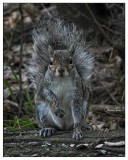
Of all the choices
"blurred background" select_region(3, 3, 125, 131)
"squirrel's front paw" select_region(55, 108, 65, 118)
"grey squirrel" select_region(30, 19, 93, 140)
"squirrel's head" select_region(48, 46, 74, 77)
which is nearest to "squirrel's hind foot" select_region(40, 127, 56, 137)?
"grey squirrel" select_region(30, 19, 93, 140)

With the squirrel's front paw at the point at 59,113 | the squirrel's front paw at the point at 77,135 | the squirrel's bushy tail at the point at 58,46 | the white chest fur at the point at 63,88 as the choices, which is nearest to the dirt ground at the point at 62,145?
the squirrel's front paw at the point at 77,135

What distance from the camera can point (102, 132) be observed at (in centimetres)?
468

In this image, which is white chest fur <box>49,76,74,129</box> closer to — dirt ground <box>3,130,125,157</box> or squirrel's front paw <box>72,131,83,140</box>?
dirt ground <box>3,130,125,157</box>

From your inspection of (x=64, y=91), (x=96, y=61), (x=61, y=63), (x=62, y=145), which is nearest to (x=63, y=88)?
(x=64, y=91)

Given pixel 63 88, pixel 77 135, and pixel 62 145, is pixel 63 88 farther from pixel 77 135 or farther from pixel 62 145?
pixel 62 145

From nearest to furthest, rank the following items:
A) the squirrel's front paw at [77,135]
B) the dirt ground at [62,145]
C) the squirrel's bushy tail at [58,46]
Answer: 1. the dirt ground at [62,145]
2. the squirrel's front paw at [77,135]
3. the squirrel's bushy tail at [58,46]

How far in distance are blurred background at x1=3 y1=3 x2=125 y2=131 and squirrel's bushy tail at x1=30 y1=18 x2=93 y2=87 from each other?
25.7 inches

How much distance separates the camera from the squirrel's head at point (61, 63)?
455 centimetres

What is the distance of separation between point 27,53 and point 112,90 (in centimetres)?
160

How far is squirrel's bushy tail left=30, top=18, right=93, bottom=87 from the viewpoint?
5094mm

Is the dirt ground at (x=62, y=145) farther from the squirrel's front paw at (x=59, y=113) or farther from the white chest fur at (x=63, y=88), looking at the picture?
the white chest fur at (x=63, y=88)

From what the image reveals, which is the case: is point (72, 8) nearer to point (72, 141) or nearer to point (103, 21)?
point (103, 21)

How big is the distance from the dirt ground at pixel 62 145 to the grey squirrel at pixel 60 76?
0.10m

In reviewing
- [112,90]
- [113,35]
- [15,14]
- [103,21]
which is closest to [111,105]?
[112,90]
